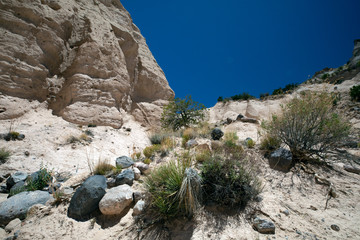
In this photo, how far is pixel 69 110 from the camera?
834cm

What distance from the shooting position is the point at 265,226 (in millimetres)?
2092

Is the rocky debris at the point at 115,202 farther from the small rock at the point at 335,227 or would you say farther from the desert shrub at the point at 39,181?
the small rock at the point at 335,227

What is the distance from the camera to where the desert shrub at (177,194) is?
2260mm

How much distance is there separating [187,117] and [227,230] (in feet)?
32.9

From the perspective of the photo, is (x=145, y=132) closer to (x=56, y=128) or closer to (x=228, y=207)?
(x=56, y=128)

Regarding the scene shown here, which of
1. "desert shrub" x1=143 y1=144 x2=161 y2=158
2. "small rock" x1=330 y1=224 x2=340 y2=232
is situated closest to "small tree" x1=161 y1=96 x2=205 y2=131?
"desert shrub" x1=143 y1=144 x2=161 y2=158

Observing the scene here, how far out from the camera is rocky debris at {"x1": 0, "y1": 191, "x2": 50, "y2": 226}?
8.85 ft

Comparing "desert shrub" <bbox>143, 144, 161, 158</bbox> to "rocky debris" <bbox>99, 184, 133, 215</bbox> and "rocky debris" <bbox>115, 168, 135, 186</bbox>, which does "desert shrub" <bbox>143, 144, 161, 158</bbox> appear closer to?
"rocky debris" <bbox>115, 168, 135, 186</bbox>

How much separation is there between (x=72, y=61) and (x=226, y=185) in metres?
11.6

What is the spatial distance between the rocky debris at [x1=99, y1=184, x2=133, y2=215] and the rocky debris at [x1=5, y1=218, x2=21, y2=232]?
148 centimetres

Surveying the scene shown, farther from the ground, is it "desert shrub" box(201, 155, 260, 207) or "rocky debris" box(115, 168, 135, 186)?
"desert shrub" box(201, 155, 260, 207)

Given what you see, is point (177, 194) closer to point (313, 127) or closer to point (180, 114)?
point (313, 127)

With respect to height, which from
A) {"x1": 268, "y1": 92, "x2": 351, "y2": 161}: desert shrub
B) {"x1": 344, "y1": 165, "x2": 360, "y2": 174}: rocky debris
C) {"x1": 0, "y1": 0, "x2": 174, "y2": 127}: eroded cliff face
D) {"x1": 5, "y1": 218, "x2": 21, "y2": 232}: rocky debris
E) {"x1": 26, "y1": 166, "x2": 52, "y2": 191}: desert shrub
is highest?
{"x1": 0, "y1": 0, "x2": 174, "y2": 127}: eroded cliff face

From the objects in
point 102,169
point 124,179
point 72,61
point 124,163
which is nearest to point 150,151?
point 124,163
